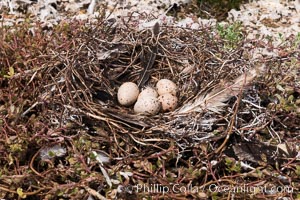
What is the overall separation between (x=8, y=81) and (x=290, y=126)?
1.50 m

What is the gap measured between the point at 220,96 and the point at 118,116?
516 millimetres

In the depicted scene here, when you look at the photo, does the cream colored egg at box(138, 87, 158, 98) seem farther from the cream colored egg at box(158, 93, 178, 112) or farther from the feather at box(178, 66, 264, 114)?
the feather at box(178, 66, 264, 114)

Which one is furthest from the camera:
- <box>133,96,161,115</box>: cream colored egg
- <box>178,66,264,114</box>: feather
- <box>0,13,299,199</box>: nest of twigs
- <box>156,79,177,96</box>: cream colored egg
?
<box>156,79,177,96</box>: cream colored egg

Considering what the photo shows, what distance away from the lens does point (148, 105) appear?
9.98ft

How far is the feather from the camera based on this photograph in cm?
294

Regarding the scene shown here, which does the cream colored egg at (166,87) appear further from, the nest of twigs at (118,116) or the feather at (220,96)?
the feather at (220,96)

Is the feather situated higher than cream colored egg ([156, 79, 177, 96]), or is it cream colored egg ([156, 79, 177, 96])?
the feather

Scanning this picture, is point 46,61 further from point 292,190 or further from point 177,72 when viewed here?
point 292,190

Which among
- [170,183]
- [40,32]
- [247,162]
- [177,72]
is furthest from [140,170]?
[40,32]

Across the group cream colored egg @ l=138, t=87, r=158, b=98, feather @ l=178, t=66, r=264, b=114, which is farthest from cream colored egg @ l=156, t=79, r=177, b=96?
feather @ l=178, t=66, r=264, b=114

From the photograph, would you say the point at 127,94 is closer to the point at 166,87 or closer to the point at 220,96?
the point at 166,87

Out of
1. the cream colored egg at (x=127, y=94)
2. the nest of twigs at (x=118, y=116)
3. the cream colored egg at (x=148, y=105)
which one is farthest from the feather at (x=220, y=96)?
the cream colored egg at (x=127, y=94)

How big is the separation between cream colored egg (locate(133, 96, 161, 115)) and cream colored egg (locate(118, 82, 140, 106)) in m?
0.06

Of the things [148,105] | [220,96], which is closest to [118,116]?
[148,105]
